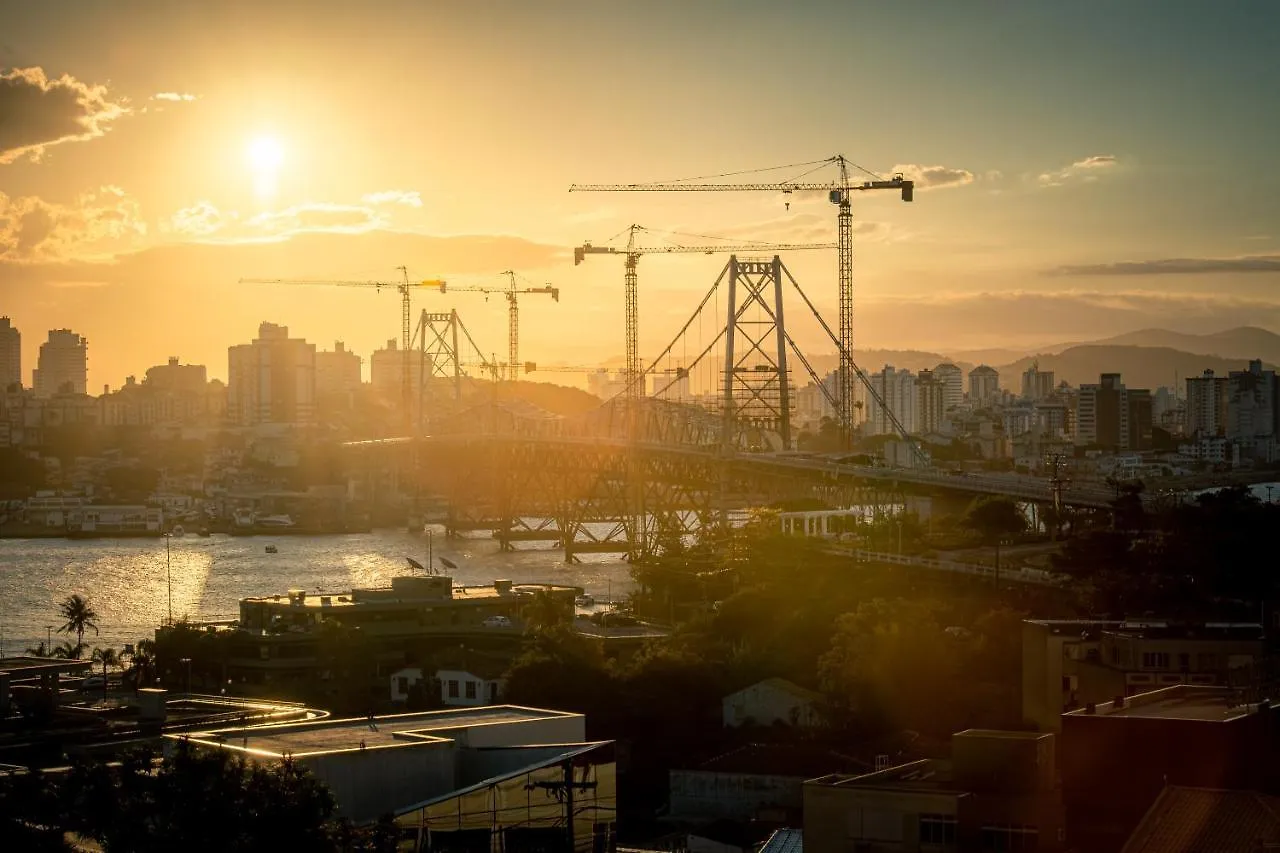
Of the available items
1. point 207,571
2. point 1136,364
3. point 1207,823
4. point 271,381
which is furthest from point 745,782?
point 1136,364

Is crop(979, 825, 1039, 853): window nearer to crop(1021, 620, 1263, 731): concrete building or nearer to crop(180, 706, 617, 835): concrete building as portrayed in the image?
crop(180, 706, 617, 835): concrete building

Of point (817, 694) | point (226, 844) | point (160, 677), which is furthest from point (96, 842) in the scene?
point (160, 677)

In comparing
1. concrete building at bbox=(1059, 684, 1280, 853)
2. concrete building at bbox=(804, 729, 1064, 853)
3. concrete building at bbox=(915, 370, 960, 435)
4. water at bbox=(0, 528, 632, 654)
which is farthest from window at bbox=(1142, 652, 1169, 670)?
concrete building at bbox=(915, 370, 960, 435)

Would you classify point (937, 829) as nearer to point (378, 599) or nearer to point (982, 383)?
point (378, 599)

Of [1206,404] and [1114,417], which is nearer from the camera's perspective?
[1114,417]

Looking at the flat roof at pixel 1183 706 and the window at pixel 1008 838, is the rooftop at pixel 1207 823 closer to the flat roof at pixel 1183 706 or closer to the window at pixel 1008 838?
the window at pixel 1008 838

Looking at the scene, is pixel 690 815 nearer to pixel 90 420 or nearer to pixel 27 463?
pixel 27 463
